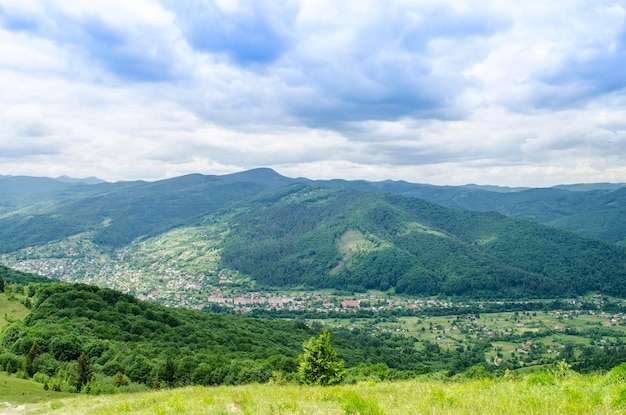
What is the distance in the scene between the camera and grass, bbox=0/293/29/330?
179 ft

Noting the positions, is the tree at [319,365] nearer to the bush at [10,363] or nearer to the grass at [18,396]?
the grass at [18,396]

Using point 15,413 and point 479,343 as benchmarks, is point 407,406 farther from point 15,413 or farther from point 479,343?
point 479,343

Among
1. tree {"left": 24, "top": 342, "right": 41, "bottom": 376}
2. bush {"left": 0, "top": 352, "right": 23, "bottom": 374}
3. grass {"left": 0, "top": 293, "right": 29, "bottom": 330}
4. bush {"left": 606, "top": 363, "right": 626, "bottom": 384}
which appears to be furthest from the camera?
grass {"left": 0, "top": 293, "right": 29, "bottom": 330}

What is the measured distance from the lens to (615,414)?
19.7ft

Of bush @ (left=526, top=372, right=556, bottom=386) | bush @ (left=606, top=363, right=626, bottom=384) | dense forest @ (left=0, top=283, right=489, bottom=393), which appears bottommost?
dense forest @ (left=0, top=283, right=489, bottom=393)

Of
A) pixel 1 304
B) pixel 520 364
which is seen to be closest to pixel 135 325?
pixel 1 304

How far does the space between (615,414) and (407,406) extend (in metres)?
3.39

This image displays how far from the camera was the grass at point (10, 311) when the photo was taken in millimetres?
54694

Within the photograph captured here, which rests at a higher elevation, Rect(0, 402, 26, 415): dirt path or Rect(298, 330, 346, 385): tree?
Rect(0, 402, 26, 415): dirt path

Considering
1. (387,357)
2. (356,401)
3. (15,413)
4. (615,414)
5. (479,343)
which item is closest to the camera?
(615,414)

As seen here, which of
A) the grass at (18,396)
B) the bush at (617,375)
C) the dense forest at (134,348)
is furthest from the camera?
the dense forest at (134,348)

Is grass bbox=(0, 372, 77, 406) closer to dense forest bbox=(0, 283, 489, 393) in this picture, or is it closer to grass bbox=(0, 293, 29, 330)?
dense forest bbox=(0, 283, 489, 393)

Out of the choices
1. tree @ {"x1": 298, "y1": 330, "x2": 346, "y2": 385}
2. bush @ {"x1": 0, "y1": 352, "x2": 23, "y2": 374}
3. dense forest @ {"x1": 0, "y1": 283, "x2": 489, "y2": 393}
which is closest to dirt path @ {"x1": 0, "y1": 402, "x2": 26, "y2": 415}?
dense forest @ {"x1": 0, "y1": 283, "x2": 489, "y2": 393}

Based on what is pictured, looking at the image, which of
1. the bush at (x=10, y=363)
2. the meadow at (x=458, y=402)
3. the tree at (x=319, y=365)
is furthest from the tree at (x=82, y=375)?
the meadow at (x=458, y=402)
